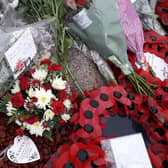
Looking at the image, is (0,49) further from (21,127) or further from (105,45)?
(105,45)

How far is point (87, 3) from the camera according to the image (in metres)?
1.28

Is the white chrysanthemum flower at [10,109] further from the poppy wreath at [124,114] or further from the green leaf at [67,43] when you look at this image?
the green leaf at [67,43]

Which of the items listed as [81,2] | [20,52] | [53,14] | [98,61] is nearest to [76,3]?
[81,2]

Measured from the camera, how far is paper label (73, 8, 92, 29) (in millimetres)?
1198

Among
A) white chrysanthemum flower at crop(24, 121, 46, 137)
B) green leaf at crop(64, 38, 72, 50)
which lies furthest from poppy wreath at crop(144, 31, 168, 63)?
white chrysanthemum flower at crop(24, 121, 46, 137)

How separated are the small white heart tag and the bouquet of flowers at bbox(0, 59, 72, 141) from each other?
51mm

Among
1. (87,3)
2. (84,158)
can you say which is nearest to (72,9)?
(87,3)

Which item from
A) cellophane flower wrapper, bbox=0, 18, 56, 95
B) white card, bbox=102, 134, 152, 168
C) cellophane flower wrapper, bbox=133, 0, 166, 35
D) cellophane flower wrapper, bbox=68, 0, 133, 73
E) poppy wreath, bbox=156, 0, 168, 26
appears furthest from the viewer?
poppy wreath, bbox=156, 0, 168, 26

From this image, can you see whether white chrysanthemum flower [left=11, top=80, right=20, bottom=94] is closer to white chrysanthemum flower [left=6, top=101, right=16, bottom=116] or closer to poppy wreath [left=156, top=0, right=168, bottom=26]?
white chrysanthemum flower [left=6, top=101, right=16, bottom=116]

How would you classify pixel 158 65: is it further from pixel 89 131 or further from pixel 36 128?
pixel 36 128

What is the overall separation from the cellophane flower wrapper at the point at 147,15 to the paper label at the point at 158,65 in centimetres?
29

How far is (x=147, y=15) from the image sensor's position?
1.61 m

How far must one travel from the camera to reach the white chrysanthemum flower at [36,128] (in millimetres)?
960

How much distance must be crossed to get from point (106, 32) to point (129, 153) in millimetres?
643
